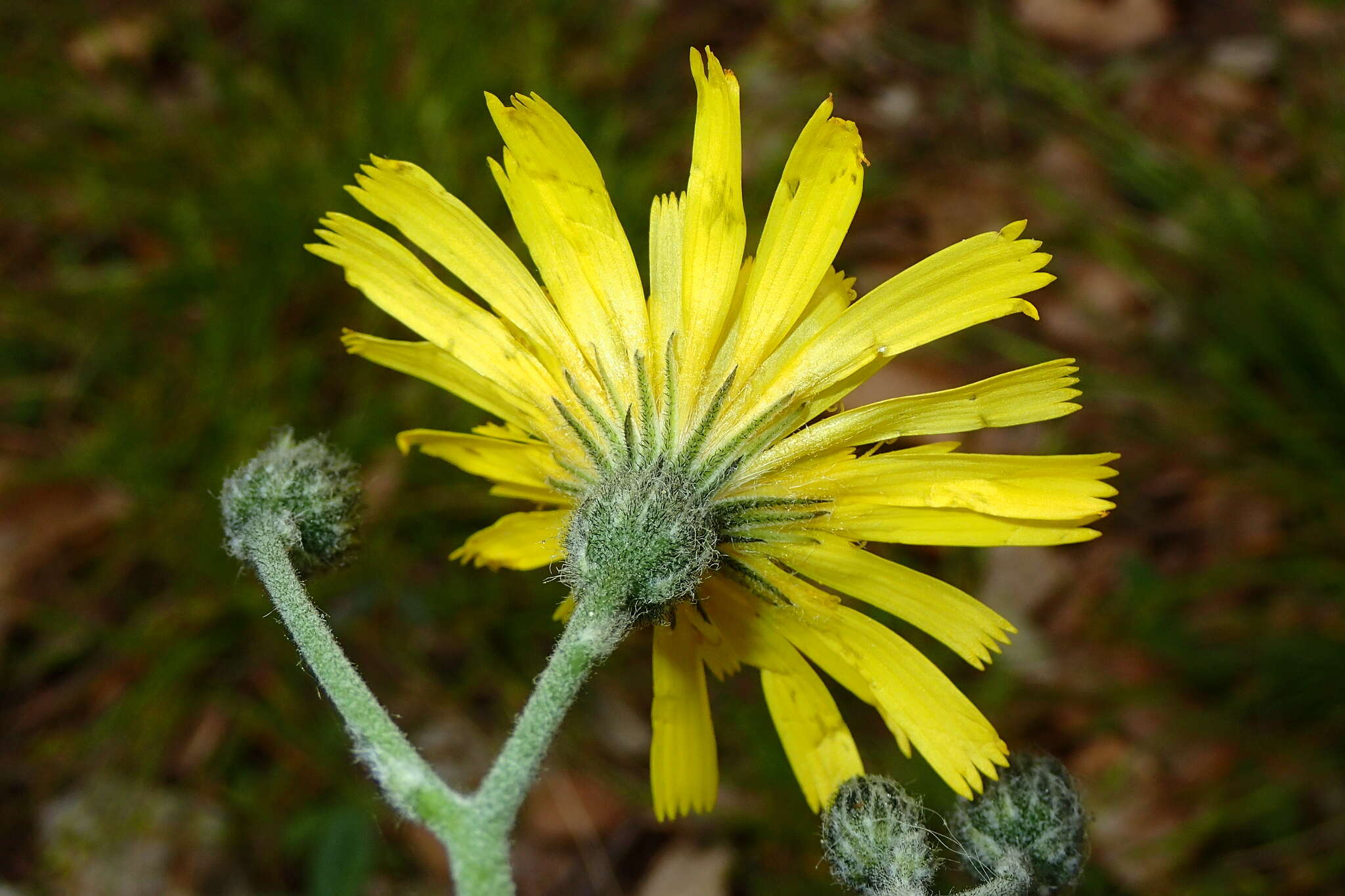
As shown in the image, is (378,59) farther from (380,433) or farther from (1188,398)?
(1188,398)

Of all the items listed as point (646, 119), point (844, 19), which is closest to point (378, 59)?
point (646, 119)

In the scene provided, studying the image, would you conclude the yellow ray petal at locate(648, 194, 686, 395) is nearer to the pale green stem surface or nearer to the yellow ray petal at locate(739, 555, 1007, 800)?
the yellow ray petal at locate(739, 555, 1007, 800)

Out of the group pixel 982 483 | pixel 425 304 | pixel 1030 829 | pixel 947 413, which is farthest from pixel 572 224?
pixel 1030 829

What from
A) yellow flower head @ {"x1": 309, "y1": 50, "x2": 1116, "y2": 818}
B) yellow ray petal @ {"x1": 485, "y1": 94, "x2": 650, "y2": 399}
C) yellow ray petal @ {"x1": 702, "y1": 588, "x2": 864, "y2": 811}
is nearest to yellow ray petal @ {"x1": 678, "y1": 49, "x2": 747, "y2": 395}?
yellow flower head @ {"x1": 309, "y1": 50, "x2": 1116, "y2": 818}

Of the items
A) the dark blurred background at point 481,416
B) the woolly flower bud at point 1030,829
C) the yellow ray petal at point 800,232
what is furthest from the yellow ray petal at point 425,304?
the dark blurred background at point 481,416

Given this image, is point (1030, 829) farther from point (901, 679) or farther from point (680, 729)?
point (680, 729)

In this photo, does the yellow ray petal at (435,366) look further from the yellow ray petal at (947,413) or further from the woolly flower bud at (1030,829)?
the woolly flower bud at (1030,829)
